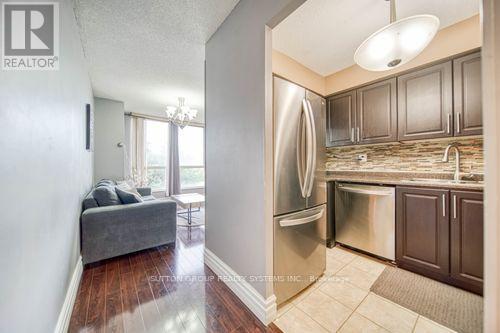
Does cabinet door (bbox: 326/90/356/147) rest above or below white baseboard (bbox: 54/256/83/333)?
above

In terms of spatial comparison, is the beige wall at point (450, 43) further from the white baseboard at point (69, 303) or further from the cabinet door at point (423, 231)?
the white baseboard at point (69, 303)

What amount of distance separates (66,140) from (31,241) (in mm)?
937

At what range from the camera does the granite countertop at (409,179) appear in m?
1.75

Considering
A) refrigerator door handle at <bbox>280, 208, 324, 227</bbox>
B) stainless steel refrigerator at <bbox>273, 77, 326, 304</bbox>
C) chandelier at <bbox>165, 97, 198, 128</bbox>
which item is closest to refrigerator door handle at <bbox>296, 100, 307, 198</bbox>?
stainless steel refrigerator at <bbox>273, 77, 326, 304</bbox>

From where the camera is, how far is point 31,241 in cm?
88

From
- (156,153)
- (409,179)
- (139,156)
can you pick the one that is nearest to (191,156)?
(156,153)

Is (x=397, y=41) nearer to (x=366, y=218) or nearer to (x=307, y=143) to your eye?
(x=307, y=143)

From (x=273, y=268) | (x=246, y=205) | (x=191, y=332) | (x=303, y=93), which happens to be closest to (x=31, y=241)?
(x=191, y=332)

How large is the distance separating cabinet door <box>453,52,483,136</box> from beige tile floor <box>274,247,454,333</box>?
1758 millimetres

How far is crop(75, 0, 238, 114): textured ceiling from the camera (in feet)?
5.57

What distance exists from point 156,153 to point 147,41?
3.86 meters

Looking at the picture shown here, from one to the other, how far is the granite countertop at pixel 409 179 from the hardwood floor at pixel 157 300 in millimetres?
1924

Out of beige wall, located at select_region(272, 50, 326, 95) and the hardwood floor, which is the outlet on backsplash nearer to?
beige wall, located at select_region(272, 50, 326, 95)

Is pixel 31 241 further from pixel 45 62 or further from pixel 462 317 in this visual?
pixel 462 317
